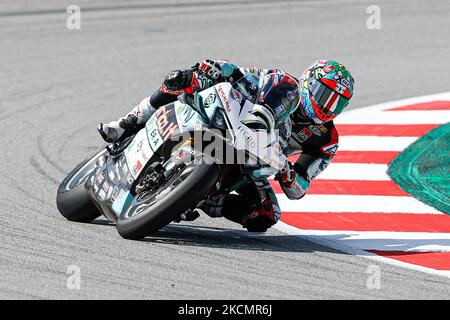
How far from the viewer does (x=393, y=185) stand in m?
9.23

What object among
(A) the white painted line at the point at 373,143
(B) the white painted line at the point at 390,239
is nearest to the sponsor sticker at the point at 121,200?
(B) the white painted line at the point at 390,239

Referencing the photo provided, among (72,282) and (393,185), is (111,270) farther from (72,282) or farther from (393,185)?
(393,185)

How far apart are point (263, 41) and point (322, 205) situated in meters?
6.75

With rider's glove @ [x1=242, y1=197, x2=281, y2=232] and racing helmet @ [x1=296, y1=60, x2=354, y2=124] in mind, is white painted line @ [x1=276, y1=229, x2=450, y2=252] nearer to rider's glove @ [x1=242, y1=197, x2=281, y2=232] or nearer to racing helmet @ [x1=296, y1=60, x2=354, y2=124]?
rider's glove @ [x1=242, y1=197, x2=281, y2=232]

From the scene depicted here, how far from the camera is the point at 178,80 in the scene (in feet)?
23.7

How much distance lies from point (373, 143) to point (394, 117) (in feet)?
3.48

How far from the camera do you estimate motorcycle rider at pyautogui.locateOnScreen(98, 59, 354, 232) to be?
7.41 meters

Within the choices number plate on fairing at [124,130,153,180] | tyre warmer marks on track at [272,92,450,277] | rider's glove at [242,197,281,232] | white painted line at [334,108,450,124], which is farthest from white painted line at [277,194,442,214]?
white painted line at [334,108,450,124]

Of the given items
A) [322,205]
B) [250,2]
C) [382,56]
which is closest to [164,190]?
[322,205]

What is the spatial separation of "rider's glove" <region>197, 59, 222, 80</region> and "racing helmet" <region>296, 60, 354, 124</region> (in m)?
0.59

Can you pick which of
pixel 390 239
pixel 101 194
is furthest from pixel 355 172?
pixel 101 194

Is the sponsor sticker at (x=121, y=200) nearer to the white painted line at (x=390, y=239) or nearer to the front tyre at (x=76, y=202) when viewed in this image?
the front tyre at (x=76, y=202)

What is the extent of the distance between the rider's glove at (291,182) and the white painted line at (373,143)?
281 cm

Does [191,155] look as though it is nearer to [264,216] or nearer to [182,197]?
[182,197]
